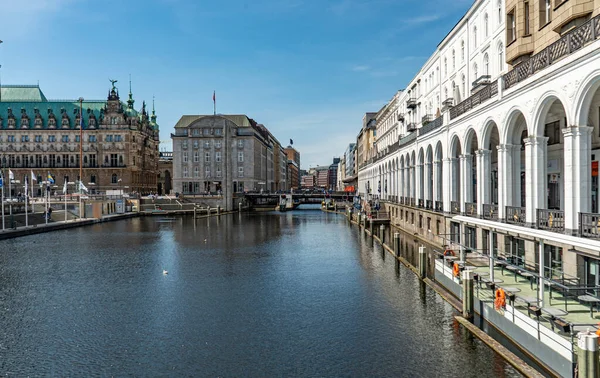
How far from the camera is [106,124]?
5945 inches

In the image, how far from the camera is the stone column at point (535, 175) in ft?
88.1

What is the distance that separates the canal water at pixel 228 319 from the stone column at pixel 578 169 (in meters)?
8.14

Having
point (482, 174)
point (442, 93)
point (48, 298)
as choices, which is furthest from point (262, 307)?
point (442, 93)

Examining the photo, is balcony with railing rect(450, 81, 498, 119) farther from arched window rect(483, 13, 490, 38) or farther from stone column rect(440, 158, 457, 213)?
arched window rect(483, 13, 490, 38)

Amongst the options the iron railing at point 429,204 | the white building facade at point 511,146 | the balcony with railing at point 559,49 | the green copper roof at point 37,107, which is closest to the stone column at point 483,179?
the white building facade at point 511,146

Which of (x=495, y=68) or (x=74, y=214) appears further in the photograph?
(x=74, y=214)

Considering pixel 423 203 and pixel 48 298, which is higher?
pixel 423 203

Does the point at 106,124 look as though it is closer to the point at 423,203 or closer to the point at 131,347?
the point at 423,203

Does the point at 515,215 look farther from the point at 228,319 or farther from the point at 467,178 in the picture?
the point at 228,319

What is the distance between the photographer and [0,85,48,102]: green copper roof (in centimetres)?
15812

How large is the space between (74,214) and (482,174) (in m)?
89.0

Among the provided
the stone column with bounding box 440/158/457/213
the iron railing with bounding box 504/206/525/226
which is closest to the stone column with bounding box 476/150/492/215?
the iron railing with bounding box 504/206/525/226

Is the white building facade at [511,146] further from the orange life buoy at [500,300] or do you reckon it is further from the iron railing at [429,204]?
the orange life buoy at [500,300]

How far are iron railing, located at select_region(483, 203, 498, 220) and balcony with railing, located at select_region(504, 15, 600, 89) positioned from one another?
30.3 ft
